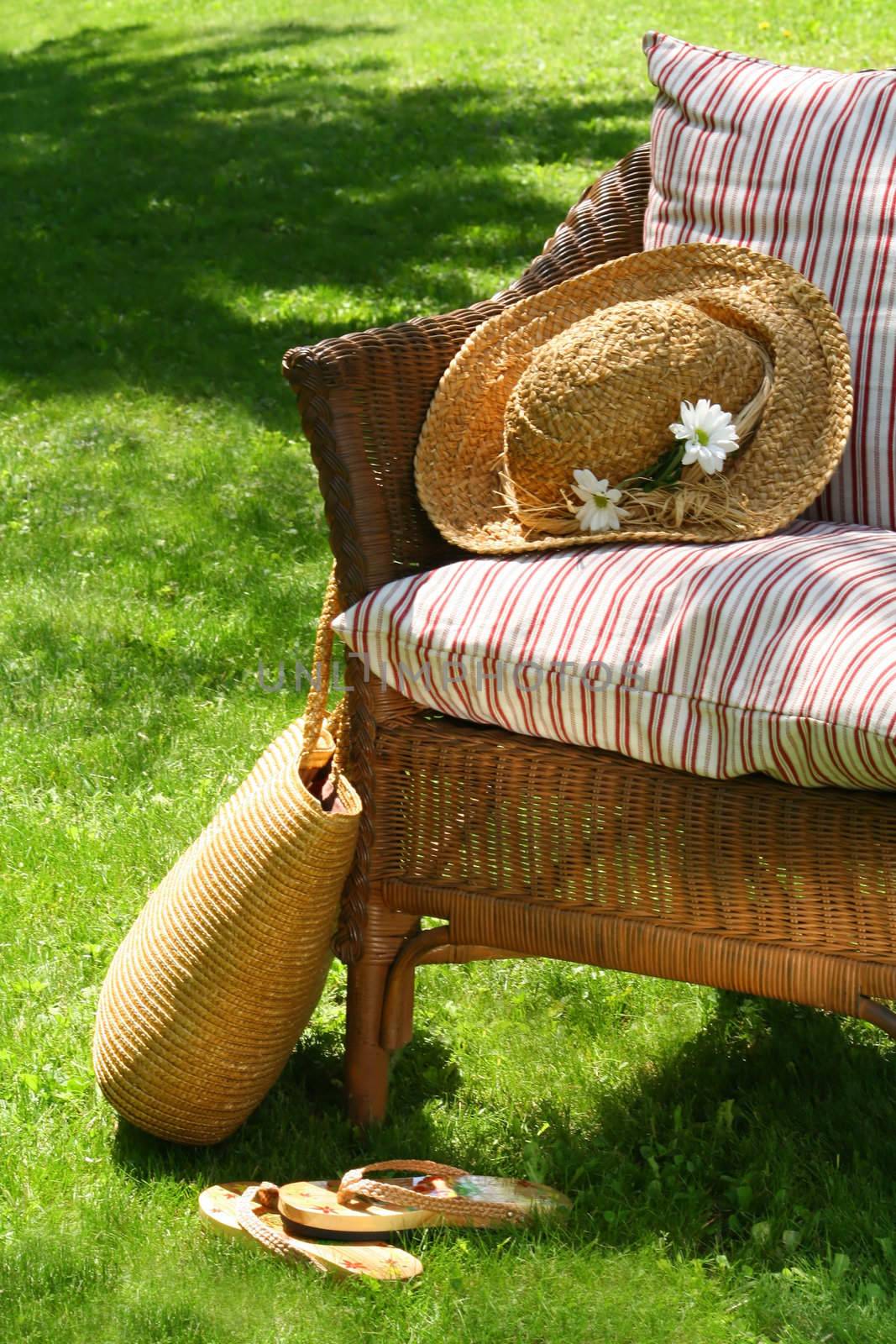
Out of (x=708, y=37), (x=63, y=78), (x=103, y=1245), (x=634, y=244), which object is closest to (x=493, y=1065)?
(x=103, y=1245)

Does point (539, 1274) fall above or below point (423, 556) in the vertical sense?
below

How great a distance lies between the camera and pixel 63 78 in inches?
375

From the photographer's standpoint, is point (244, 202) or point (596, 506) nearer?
point (596, 506)

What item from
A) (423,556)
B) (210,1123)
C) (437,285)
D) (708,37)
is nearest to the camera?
(210,1123)

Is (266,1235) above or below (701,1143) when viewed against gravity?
above

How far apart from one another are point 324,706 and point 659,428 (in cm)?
57

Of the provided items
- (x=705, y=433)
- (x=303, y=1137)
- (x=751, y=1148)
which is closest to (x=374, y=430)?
(x=705, y=433)

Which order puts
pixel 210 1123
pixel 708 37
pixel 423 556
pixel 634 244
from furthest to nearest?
pixel 708 37
pixel 634 244
pixel 423 556
pixel 210 1123

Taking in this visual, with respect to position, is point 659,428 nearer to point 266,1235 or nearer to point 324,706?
point 324,706

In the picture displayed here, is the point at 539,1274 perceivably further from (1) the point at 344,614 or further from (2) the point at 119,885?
(2) the point at 119,885

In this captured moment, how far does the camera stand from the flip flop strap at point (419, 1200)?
1.75 metres

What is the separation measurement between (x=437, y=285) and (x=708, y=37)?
12.5ft

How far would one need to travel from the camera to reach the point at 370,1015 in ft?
6.55

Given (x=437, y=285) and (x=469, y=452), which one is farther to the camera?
(x=437, y=285)
